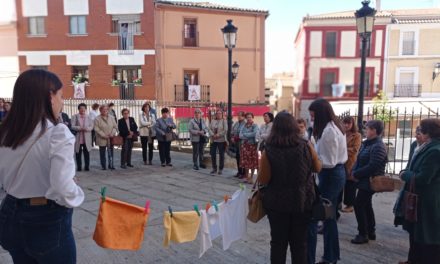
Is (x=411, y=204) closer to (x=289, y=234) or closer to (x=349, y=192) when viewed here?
(x=289, y=234)

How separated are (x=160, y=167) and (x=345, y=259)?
6399 mm

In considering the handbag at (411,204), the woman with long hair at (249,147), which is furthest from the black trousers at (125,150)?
the handbag at (411,204)

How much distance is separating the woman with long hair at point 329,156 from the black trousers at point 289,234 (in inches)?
31.2

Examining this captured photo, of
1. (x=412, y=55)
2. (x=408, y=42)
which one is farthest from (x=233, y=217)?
(x=408, y=42)

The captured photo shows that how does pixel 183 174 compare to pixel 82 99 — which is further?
pixel 82 99

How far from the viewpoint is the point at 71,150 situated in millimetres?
1987

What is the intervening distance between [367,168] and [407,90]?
28586 millimetres

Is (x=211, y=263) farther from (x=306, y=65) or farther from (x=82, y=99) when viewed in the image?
(x=306, y=65)

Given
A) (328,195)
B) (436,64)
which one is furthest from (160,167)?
(436,64)

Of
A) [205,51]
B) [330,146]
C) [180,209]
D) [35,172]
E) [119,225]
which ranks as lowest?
[180,209]

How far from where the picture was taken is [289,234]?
3.02 metres

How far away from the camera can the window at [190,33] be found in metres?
22.4

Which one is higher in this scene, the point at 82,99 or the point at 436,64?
the point at 436,64

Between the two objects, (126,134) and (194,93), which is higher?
(194,93)
